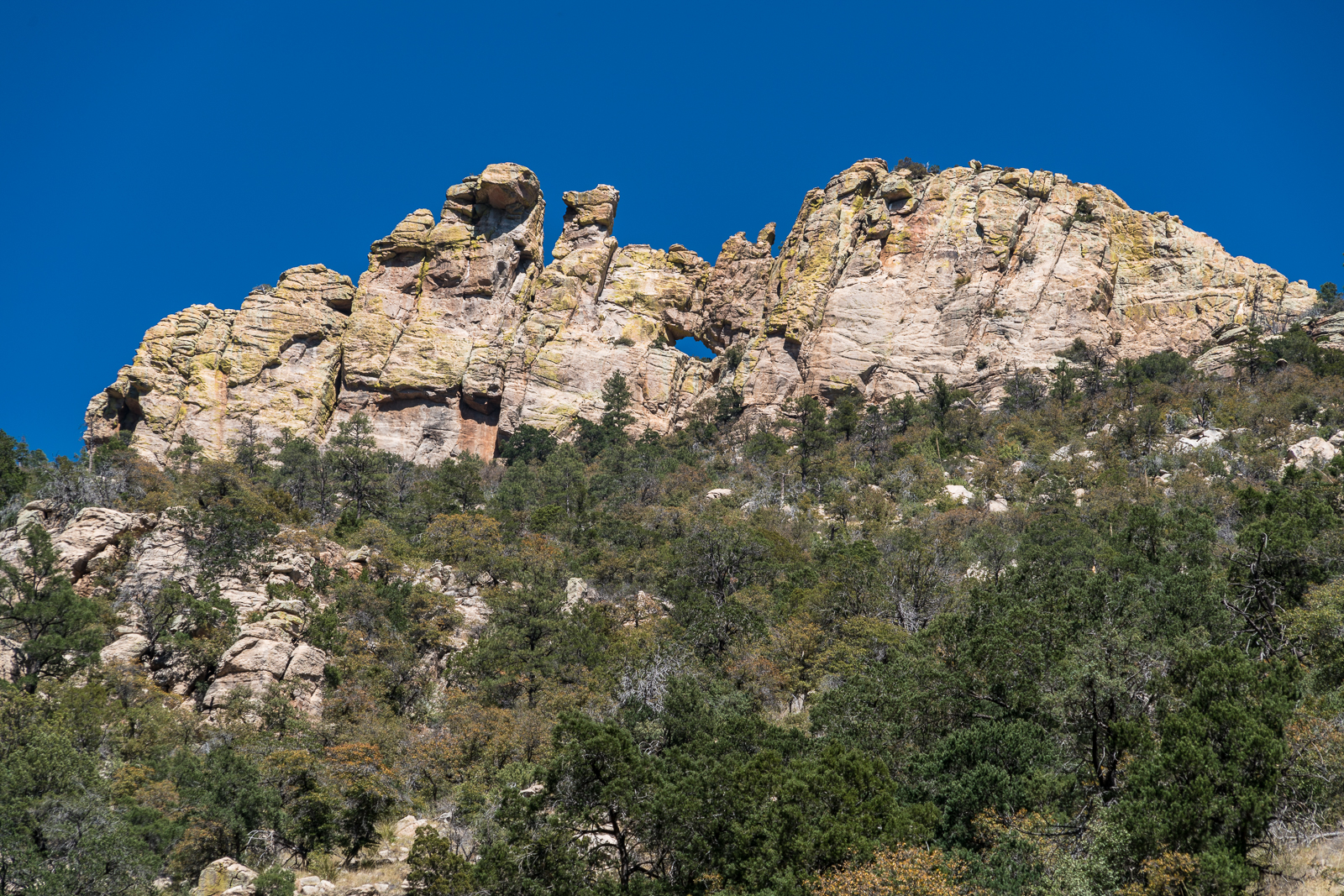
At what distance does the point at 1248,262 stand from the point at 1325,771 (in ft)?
219

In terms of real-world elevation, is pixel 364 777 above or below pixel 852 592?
below

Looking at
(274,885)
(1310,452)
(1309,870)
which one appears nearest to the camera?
(1309,870)

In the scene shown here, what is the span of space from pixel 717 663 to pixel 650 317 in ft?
176

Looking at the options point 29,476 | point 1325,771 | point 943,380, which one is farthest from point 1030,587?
point 29,476

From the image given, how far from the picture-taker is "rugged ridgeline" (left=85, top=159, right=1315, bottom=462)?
70938mm

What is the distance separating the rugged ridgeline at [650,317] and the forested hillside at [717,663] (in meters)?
12.0

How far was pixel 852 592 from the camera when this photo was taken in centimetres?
3506

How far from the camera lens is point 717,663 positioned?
31.8 meters

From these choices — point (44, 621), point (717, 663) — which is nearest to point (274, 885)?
point (717, 663)

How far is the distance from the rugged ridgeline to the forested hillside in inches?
471

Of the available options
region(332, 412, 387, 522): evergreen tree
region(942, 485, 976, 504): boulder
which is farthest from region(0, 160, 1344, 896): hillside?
region(942, 485, 976, 504): boulder

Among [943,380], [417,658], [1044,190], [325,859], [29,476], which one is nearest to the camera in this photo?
[325,859]

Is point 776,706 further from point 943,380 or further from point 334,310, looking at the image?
point 334,310

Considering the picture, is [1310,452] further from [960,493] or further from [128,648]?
[128,648]
